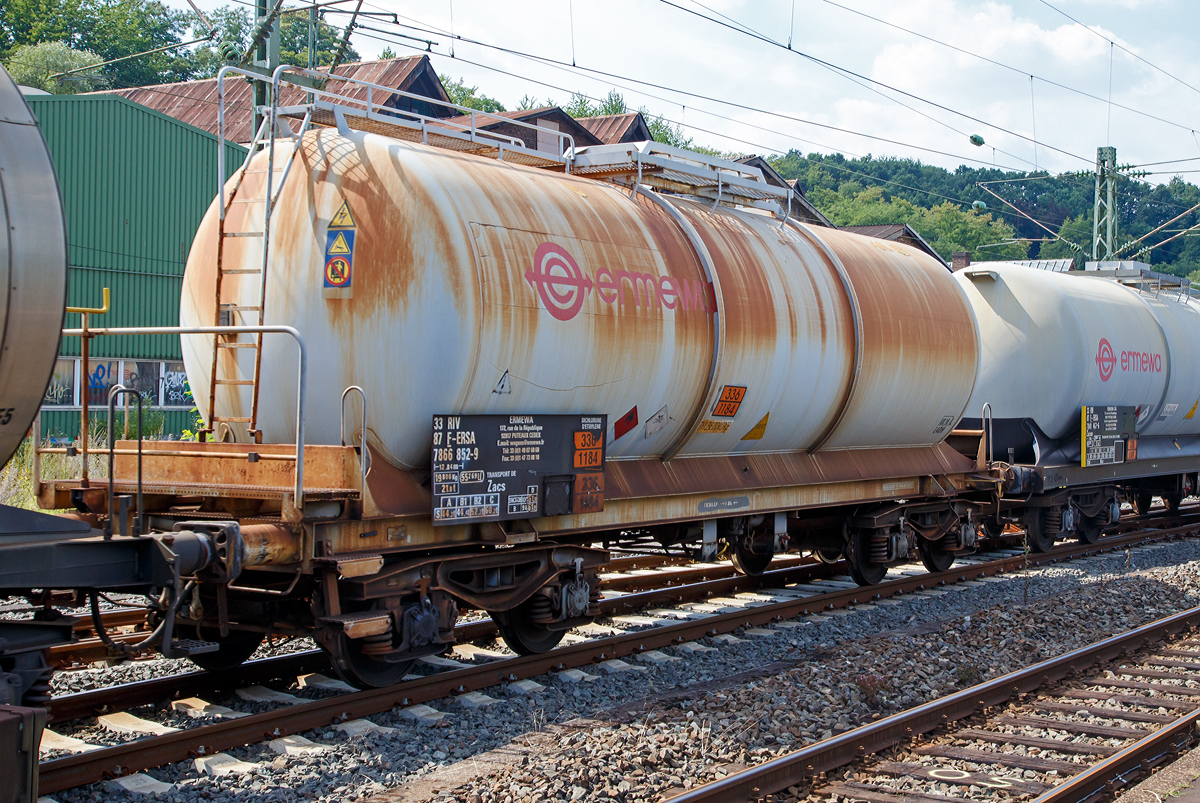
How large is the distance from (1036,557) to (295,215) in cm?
1227

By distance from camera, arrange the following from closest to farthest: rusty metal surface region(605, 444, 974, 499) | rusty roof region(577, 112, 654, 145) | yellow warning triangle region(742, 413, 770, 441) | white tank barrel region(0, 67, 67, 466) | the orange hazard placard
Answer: white tank barrel region(0, 67, 67, 466) → rusty metal surface region(605, 444, 974, 499) → the orange hazard placard → yellow warning triangle region(742, 413, 770, 441) → rusty roof region(577, 112, 654, 145)

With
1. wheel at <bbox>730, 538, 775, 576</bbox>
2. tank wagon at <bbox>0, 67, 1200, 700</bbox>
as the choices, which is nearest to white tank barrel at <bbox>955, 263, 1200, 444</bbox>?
wheel at <bbox>730, 538, 775, 576</bbox>

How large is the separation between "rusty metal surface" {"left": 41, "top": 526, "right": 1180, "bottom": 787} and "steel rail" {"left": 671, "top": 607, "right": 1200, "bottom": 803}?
45mm

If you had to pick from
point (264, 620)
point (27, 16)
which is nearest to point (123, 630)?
point (264, 620)

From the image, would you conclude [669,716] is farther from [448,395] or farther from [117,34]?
[117,34]

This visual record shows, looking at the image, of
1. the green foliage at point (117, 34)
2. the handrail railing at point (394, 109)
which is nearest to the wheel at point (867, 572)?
the handrail railing at point (394, 109)

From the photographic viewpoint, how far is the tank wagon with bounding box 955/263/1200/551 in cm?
1519

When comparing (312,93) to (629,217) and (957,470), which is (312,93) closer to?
(629,217)

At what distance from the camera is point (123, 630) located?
9023mm

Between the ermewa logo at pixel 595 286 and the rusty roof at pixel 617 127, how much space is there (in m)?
40.1

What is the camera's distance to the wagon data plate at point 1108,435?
1530 cm

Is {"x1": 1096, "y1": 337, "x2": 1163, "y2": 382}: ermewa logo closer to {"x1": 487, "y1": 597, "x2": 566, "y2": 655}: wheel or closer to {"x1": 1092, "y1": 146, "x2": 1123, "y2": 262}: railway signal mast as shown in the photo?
{"x1": 487, "y1": 597, "x2": 566, "y2": 655}: wheel

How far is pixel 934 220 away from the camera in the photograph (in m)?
112

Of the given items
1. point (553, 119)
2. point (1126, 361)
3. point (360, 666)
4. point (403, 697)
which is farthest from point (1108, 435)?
point (553, 119)
